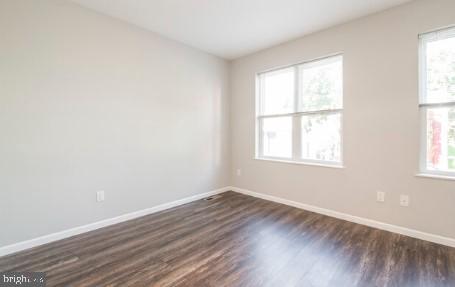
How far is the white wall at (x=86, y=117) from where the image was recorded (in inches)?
82.0

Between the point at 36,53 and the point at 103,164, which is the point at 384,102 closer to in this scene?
the point at 103,164

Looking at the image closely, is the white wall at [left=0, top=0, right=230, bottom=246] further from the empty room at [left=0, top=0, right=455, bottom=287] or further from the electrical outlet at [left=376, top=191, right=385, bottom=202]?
the electrical outlet at [left=376, top=191, right=385, bottom=202]

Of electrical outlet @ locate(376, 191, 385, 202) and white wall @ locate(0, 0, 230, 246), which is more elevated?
white wall @ locate(0, 0, 230, 246)

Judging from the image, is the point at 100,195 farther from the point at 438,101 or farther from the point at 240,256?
the point at 438,101

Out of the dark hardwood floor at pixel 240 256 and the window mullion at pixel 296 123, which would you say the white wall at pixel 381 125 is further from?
the dark hardwood floor at pixel 240 256

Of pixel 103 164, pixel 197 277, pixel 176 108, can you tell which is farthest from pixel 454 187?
pixel 103 164

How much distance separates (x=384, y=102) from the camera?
254cm

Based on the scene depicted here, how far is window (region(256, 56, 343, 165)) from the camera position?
303 centimetres

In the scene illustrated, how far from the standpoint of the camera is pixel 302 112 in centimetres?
334

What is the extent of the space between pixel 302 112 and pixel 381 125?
1.08 meters

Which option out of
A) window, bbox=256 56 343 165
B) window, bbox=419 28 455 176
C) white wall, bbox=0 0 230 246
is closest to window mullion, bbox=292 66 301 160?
window, bbox=256 56 343 165

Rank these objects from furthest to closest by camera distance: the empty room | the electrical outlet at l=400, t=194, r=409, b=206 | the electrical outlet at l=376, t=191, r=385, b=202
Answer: the electrical outlet at l=376, t=191, r=385, b=202 < the electrical outlet at l=400, t=194, r=409, b=206 < the empty room

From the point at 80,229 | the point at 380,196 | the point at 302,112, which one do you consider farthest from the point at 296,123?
the point at 80,229

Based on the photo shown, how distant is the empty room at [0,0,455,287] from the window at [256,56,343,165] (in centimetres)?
2
